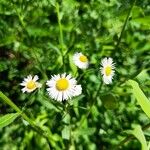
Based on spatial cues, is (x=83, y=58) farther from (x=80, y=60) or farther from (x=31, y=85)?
(x=31, y=85)

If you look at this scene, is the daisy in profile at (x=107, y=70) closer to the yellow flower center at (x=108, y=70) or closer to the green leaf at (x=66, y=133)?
the yellow flower center at (x=108, y=70)

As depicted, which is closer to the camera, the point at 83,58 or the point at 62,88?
the point at 62,88

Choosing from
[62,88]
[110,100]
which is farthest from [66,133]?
[110,100]

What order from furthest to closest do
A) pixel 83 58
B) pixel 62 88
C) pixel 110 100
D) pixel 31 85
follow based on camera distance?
pixel 83 58
pixel 31 85
pixel 62 88
pixel 110 100

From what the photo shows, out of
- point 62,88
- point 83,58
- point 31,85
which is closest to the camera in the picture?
point 62,88

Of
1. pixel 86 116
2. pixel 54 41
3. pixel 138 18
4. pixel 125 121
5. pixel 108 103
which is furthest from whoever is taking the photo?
pixel 54 41

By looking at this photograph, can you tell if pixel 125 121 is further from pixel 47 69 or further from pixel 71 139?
pixel 47 69

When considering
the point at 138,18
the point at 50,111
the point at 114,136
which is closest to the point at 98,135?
the point at 114,136
